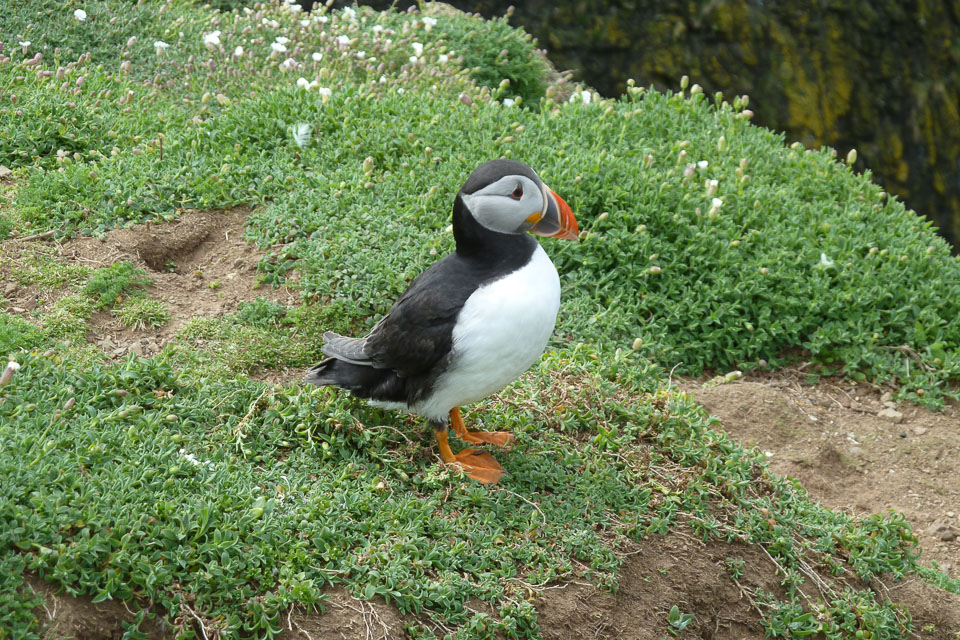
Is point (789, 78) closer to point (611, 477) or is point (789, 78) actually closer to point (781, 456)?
point (781, 456)

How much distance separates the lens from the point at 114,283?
4879 mm

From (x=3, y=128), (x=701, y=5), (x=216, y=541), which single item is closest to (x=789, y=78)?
(x=701, y=5)

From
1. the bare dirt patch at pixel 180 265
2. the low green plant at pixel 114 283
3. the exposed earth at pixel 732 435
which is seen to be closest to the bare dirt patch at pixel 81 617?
the exposed earth at pixel 732 435

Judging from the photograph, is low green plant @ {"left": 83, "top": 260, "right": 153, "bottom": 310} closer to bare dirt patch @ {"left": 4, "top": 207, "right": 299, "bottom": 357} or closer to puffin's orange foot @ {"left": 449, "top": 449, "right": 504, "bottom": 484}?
bare dirt patch @ {"left": 4, "top": 207, "right": 299, "bottom": 357}

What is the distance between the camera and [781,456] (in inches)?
194

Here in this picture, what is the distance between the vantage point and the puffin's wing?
3701 mm

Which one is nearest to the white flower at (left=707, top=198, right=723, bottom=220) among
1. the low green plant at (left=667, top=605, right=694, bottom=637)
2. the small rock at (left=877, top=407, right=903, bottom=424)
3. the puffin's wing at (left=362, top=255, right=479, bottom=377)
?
the small rock at (left=877, top=407, right=903, bottom=424)

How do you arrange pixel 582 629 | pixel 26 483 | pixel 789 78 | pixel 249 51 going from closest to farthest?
pixel 26 483 → pixel 582 629 → pixel 249 51 → pixel 789 78

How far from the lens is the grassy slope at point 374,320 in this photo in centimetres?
337

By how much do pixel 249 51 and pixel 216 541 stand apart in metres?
5.29

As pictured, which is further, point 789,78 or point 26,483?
point 789,78

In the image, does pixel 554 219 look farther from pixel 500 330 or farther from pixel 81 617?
pixel 81 617

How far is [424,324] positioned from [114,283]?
6.60 ft

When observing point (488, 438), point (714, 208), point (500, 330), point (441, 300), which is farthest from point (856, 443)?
point (441, 300)
